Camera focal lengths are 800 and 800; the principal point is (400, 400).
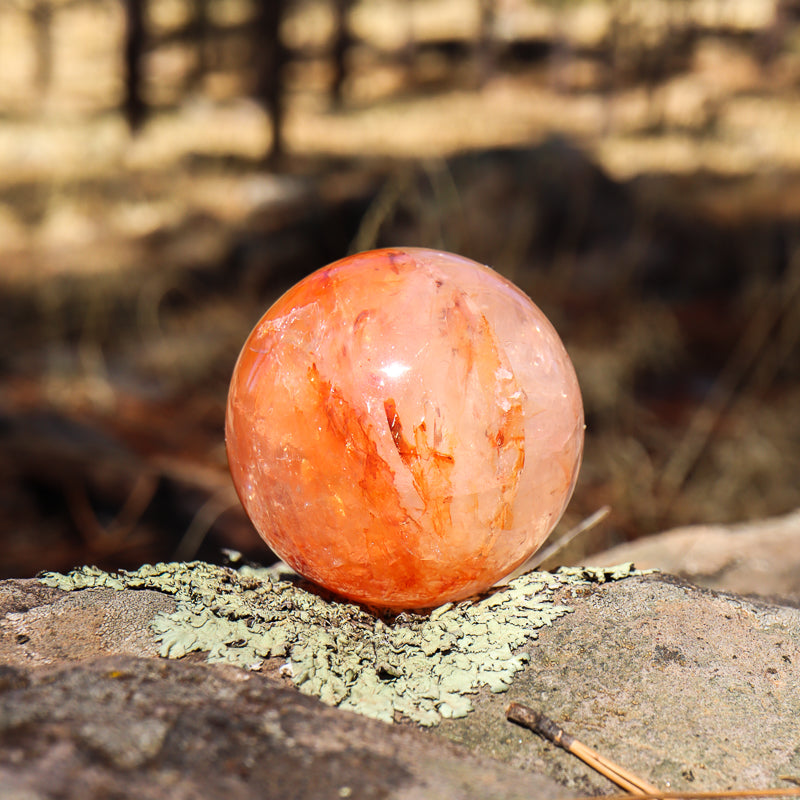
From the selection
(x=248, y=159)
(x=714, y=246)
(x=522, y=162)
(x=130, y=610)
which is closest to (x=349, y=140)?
(x=248, y=159)

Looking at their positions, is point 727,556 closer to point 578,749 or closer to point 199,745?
point 578,749

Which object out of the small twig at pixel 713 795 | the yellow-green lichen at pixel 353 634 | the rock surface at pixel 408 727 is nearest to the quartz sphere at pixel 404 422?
the yellow-green lichen at pixel 353 634

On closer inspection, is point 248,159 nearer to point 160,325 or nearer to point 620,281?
point 160,325

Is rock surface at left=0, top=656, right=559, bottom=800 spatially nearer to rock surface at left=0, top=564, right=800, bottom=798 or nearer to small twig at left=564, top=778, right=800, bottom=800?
rock surface at left=0, top=564, right=800, bottom=798

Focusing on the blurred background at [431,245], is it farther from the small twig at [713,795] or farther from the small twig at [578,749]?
the small twig at [713,795]

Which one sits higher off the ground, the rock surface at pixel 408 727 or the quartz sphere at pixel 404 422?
the quartz sphere at pixel 404 422

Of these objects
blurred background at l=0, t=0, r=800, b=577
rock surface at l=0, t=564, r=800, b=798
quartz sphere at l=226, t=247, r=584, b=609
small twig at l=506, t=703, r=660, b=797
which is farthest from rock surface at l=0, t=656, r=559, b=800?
blurred background at l=0, t=0, r=800, b=577
